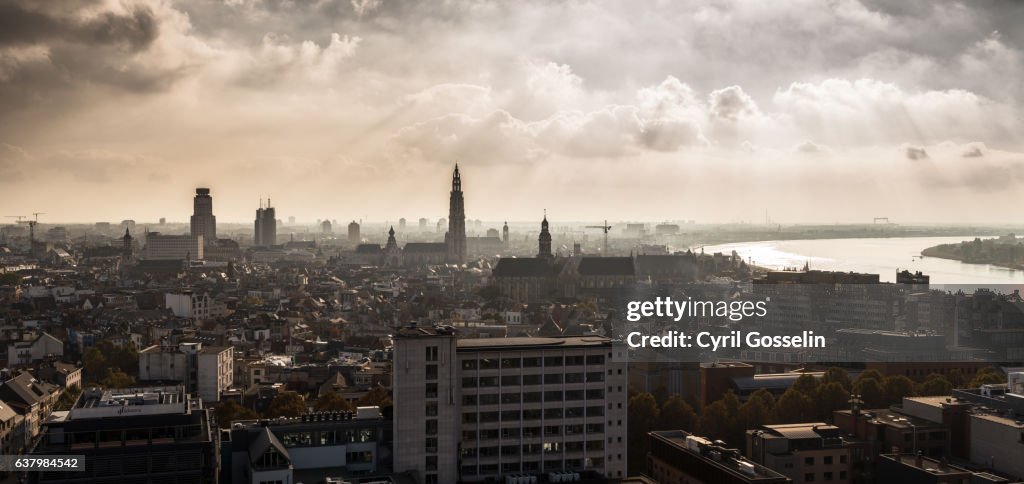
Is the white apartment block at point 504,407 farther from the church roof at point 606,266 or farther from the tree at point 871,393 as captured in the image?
the church roof at point 606,266

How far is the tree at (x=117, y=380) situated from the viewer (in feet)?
94.3

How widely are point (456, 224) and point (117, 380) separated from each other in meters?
71.7

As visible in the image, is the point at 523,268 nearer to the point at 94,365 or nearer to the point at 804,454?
the point at 94,365

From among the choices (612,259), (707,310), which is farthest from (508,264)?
(707,310)

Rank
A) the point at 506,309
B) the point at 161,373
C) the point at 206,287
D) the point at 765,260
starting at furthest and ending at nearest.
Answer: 1. the point at 765,260
2. the point at 206,287
3. the point at 506,309
4. the point at 161,373

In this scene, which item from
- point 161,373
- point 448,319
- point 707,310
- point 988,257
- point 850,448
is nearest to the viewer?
point 850,448

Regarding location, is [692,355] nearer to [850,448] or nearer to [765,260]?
[850,448]

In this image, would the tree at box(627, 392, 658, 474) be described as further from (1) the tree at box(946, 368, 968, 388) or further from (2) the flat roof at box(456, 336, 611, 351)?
(1) the tree at box(946, 368, 968, 388)

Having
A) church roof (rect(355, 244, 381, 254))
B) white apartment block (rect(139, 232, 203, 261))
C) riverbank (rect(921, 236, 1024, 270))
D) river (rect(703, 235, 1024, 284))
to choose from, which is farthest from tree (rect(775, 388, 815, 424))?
white apartment block (rect(139, 232, 203, 261))

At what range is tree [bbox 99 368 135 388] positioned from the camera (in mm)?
28734

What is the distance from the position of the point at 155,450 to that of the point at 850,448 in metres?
13.5

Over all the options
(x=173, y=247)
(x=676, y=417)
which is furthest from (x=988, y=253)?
(x=173, y=247)

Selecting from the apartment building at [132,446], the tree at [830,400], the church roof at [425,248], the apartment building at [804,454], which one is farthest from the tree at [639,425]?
the church roof at [425,248]

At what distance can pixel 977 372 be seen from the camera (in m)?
29.8
